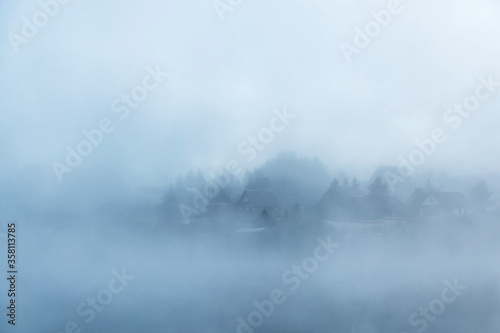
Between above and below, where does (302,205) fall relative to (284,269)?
above

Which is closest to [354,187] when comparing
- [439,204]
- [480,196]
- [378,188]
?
[378,188]

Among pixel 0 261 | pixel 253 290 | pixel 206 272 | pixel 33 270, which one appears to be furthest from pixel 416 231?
pixel 0 261

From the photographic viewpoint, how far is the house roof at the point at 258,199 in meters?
4.39

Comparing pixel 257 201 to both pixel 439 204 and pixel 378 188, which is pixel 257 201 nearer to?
pixel 378 188

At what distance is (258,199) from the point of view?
175 inches

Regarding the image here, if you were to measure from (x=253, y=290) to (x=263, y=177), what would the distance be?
3.79 feet

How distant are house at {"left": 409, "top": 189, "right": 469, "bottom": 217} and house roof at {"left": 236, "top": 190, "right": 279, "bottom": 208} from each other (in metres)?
1.44

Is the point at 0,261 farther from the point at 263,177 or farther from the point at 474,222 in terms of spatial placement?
the point at 474,222

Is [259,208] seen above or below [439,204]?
above

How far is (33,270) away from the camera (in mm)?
4148

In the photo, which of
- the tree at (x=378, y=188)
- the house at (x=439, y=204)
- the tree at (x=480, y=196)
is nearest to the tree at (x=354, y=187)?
the tree at (x=378, y=188)

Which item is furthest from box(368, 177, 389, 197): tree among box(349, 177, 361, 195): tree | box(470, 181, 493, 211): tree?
box(470, 181, 493, 211): tree

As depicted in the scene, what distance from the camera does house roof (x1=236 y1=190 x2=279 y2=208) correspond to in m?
4.39

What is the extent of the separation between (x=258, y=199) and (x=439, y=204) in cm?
190
